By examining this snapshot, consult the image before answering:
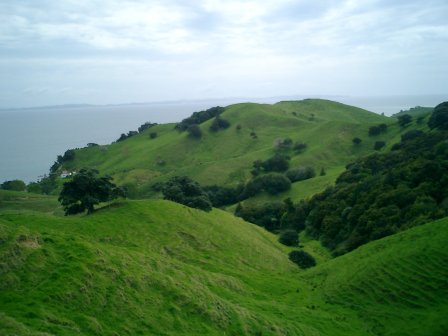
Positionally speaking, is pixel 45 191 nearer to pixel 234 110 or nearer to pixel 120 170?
pixel 120 170

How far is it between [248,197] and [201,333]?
211 ft

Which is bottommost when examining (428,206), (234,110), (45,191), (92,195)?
(45,191)

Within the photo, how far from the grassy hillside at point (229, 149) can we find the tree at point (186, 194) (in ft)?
84.1

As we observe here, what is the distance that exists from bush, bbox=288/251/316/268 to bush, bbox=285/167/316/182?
1918 inches

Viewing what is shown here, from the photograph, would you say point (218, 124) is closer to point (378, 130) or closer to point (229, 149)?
point (229, 149)

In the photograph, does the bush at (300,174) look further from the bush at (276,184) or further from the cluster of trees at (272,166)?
the bush at (276,184)

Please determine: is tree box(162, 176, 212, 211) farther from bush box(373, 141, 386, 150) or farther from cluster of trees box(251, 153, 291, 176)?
bush box(373, 141, 386, 150)

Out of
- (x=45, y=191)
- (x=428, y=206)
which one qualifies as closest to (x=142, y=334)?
(x=428, y=206)

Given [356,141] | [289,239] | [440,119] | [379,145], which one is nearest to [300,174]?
[379,145]

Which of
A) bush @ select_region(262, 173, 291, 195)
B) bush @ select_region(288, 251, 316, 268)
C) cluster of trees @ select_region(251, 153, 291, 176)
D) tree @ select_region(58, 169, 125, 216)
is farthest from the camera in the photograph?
cluster of trees @ select_region(251, 153, 291, 176)

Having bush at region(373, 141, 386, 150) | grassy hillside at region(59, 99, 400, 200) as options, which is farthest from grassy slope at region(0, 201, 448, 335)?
bush at region(373, 141, 386, 150)

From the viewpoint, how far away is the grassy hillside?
103 m

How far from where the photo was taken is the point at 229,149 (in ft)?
413

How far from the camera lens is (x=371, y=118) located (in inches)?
7023
